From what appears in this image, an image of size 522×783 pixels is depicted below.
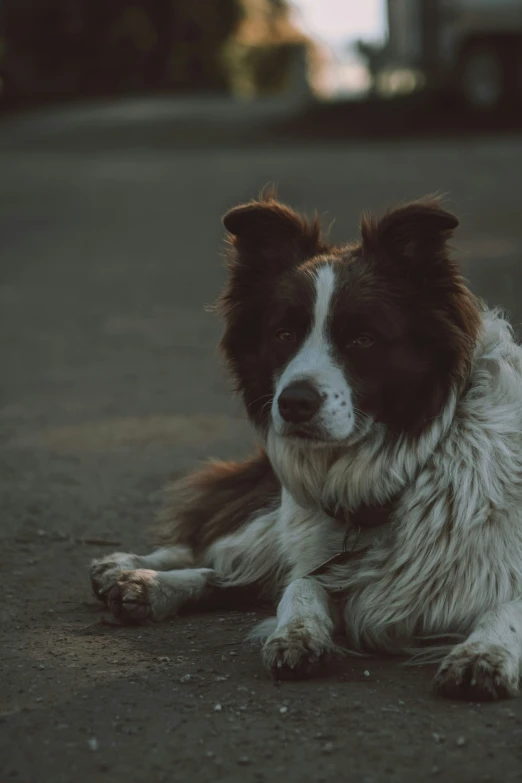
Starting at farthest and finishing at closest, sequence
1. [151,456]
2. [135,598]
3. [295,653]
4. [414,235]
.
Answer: [151,456]
[135,598]
[414,235]
[295,653]

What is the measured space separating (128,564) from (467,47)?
19950 millimetres

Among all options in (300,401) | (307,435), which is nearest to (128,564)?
(307,435)

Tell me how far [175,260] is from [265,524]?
1179 centimetres

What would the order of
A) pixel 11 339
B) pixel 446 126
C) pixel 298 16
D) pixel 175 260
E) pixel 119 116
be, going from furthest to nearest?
pixel 298 16 → pixel 119 116 → pixel 446 126 → pixel 175 260 → pixel 11 339

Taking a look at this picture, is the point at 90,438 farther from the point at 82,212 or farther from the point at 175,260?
the point at 82,212

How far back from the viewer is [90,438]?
30.0 feet

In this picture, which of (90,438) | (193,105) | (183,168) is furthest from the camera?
(193,105)

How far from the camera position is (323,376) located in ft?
15.2

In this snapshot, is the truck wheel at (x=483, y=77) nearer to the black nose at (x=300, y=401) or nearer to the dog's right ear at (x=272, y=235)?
the dog's right ear at (x=272, y=235)

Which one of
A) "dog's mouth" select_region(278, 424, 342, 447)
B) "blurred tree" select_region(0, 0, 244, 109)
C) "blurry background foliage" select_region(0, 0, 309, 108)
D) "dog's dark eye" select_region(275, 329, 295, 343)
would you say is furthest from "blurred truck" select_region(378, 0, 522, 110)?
"dog's mouth" select_region(278, 424, 342, 447)

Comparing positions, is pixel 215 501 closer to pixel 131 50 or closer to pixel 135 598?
pixel 135 598

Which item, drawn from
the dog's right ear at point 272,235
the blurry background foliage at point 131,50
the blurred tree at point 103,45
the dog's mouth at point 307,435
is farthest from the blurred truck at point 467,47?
the dog's mouth at point 307,435

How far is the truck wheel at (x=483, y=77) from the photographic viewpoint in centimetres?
2356

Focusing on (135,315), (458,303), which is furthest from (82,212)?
(458,303)
